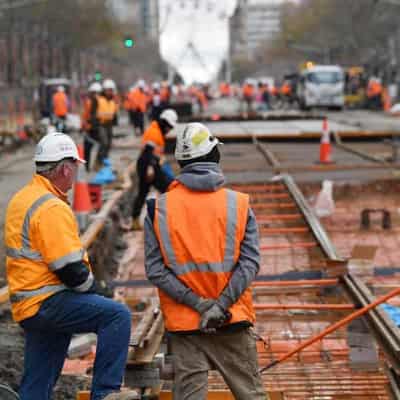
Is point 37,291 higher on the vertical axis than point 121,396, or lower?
higher

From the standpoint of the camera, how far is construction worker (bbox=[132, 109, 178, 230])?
13758 millimetres

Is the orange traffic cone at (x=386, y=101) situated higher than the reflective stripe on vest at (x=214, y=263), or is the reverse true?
the reflective stripe on vest at (x=214, y=263)

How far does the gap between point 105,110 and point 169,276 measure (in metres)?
17.0

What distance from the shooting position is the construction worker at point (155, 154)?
1376cm

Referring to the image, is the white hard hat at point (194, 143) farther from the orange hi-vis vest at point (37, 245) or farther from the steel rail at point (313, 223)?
the steel rail at point (313, 223)

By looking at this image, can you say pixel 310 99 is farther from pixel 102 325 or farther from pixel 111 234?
pixel 102 325

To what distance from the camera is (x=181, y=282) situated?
5160 mm

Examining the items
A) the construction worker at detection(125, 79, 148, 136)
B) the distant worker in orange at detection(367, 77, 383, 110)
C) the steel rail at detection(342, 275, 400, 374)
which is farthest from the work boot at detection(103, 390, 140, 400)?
the distant worker in orange at detection(367, 77, 383, 110)

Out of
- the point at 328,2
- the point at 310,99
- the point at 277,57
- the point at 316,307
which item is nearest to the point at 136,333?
the point at 316,307

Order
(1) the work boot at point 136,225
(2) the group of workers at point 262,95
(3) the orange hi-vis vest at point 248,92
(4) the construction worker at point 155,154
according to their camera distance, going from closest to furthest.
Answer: (4) the construction worker at point 155,154
(1) the work boot at point 136,225
(3) the orange hi-vis vest at point 248,92
(2) the group of workers at point 262,95

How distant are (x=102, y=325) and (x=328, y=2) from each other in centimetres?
10204

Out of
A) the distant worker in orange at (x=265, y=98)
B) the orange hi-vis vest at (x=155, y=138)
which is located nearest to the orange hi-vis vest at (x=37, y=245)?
the orange hi-vis vest at (x=155, y=138)

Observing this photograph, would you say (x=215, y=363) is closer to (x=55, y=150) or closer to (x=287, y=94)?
(x=55, y=150)

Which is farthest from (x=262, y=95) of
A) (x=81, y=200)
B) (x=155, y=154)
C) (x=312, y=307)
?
(x=312, y=307)
